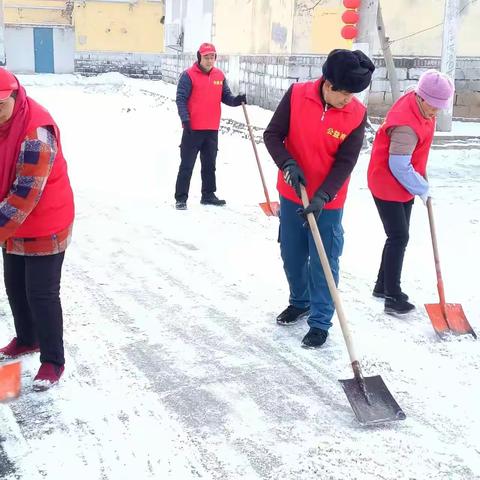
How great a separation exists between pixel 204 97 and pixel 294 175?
11.5ft

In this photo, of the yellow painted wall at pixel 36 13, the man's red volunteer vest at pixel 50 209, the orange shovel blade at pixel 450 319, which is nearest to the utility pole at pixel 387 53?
the orange shovel blade at pixel 450 319

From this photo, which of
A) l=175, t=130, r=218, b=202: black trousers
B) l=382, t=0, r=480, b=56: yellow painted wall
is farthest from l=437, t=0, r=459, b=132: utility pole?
l=175, t=130, r=218, b=202: black trousers

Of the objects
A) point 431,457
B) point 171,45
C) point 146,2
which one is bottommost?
point 431,457

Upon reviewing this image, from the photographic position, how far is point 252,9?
14578 millimetres

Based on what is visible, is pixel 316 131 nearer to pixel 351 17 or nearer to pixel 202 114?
pixel 202 114

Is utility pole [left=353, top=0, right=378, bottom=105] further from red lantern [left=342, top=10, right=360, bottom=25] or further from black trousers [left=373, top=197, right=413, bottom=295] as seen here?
black trousers [left=373, top=197, right=413, bottom=295]

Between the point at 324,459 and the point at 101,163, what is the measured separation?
7.16 m

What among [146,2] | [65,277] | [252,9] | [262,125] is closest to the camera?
[65,277]

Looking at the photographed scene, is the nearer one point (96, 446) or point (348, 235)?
→ point (96, 446)

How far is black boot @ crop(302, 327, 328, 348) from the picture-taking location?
366 centimetres

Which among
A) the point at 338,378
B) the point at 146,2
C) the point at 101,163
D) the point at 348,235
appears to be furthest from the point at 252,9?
the point at 146,2

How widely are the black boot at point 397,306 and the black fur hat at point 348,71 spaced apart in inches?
61.9

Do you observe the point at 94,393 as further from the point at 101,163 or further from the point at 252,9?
the point at 252,9

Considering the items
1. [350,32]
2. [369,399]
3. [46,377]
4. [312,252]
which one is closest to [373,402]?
[369,399]
